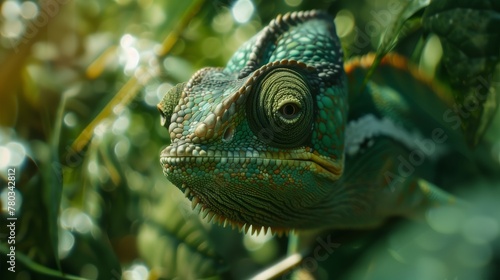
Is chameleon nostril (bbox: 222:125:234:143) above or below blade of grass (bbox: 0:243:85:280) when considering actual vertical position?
above

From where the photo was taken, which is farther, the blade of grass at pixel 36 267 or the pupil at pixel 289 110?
the blade of grass at pixel 36 267

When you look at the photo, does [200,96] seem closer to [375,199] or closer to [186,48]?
[375,199]

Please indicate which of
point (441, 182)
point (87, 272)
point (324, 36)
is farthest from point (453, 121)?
point (87, 272)

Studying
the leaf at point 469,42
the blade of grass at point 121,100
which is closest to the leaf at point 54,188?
the blade of grass at point 121,100

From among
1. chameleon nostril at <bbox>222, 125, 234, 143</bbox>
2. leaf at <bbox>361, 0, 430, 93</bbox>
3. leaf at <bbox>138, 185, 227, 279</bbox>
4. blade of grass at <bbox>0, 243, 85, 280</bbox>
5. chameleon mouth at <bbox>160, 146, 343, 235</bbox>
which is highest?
leaf at <bbox>361, 0, 430, 93</bbox>

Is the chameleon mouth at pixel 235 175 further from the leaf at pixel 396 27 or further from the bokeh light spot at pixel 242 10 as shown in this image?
the bokeh light spot at pixel 242 10

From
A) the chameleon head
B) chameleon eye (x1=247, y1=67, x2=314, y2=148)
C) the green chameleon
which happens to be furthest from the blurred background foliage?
chameleon eye (x1=247, y1=67, x2=314, y2=148)

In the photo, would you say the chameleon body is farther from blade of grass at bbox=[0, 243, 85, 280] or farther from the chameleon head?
blade of grass at bbox=[0, 243, 85, 280]

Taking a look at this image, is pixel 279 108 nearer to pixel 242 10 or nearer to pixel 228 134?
pixel 228 134
